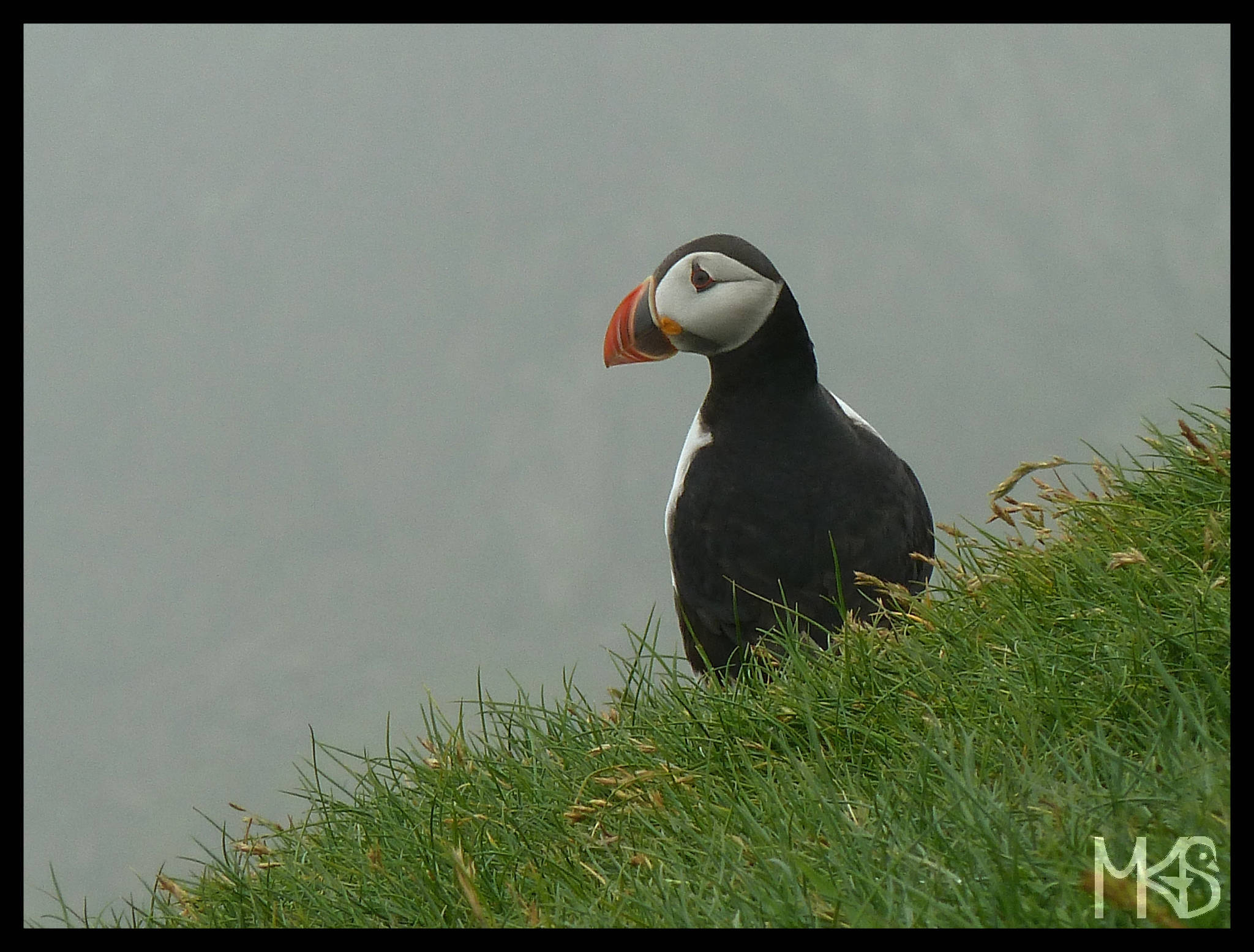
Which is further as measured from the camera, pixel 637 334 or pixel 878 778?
pixel 637 334

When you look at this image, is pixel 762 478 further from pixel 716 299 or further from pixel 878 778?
pixel 878 778

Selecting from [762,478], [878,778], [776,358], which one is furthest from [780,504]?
[878,778]

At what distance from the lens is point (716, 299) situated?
4.71m

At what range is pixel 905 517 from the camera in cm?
465

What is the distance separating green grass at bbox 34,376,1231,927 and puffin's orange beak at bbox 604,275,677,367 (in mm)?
1989

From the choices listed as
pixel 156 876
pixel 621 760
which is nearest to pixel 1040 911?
pixel 621 760

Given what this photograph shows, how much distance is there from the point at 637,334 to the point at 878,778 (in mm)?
2850

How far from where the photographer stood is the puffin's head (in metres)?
4.69

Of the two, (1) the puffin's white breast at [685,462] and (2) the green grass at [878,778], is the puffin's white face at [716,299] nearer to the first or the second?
(1) the puffin's white breast at [685,462]

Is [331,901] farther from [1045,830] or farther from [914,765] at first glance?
[1045,830]
